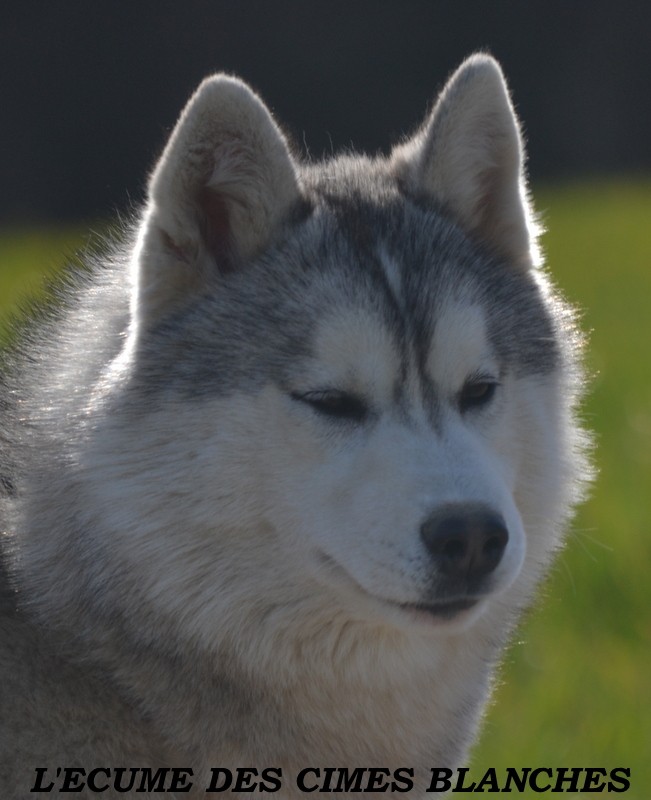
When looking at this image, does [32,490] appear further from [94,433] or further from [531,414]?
[531,414]

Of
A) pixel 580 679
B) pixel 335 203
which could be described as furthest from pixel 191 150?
pixel 580 679

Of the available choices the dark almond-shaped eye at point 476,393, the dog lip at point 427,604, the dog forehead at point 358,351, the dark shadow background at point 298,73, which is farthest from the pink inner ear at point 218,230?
the dark shadow background at point 298,73

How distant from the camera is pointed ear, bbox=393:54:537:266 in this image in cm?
373

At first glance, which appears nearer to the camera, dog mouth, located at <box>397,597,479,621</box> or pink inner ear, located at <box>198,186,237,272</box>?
dog mouth, located at <box>397,597,479,621</box>

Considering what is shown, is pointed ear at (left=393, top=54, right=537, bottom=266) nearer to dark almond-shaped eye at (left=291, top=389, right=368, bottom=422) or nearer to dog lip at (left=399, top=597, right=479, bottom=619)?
dark almond-shaped eye at (left=291, top=389, right=368, bottom=422)

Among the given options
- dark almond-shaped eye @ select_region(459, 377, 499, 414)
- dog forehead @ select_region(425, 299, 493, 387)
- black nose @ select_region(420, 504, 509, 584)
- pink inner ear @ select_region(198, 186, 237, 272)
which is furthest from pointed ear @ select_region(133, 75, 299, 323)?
black nose @ select_region(420, 504, 509, 584)

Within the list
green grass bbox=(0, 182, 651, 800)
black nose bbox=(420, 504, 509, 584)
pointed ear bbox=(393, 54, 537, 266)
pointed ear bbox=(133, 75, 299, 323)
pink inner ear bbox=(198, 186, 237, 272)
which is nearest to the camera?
black nose bbox=(420, 504, 509, 584)

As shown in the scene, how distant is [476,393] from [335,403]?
0.43 m

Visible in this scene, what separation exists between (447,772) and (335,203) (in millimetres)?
1724

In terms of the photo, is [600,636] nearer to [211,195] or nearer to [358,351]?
[358,351]

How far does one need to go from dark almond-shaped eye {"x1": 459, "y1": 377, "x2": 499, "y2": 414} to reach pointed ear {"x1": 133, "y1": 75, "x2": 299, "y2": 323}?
2.38 ft

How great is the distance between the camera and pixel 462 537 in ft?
10.0

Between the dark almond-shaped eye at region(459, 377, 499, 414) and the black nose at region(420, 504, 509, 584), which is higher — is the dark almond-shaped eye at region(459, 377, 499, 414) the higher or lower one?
the higher one

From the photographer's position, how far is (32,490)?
3.50 metres
